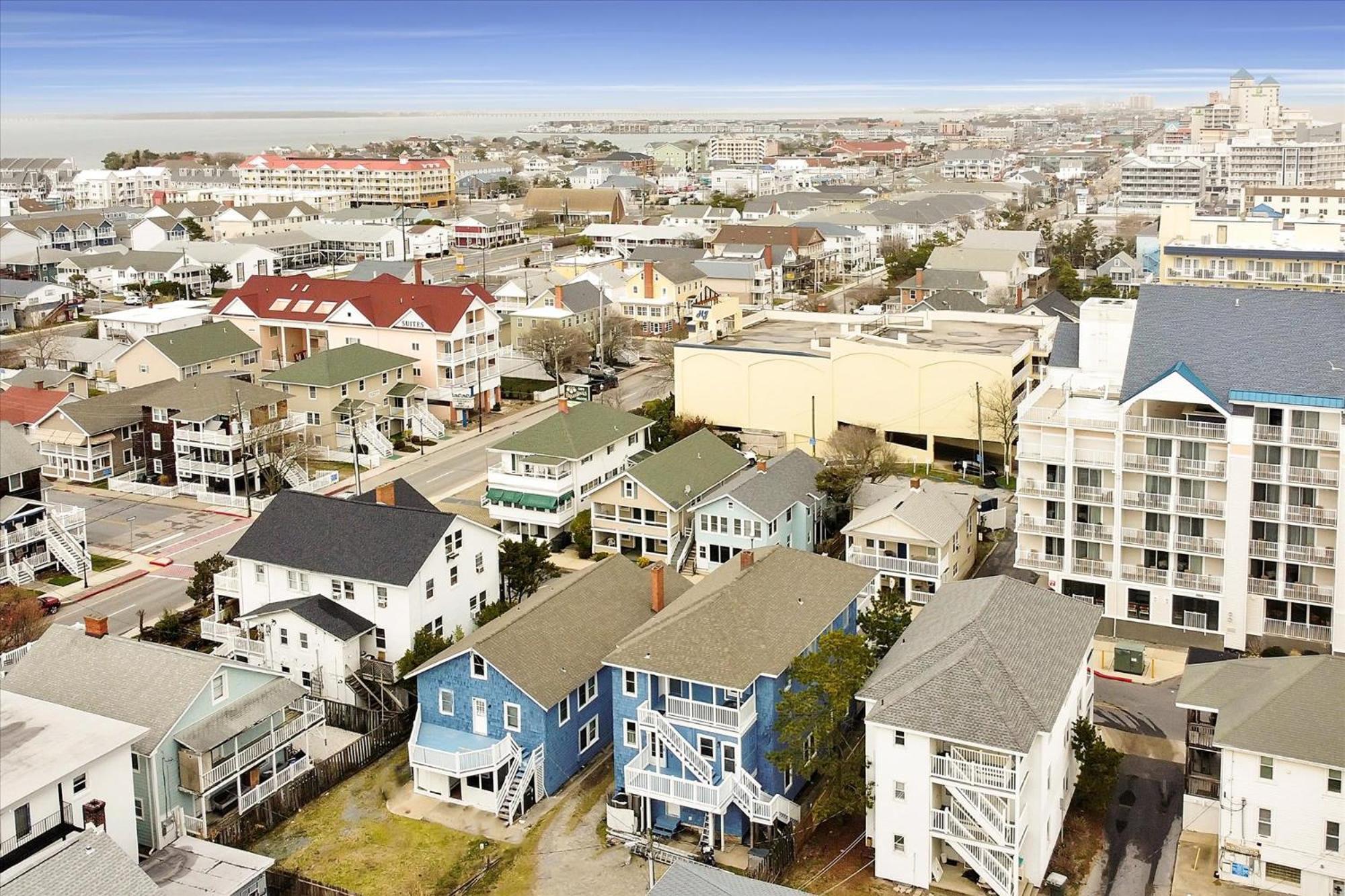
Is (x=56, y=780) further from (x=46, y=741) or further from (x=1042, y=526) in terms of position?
(x=1042, y=526)

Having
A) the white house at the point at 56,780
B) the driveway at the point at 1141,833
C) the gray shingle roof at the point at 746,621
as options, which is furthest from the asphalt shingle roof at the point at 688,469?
the white house at the point at 56,780

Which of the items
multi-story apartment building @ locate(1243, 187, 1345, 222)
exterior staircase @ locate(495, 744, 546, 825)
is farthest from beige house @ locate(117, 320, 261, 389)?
multi-story apartment building @ locate(1243, 187, 1345, 222)

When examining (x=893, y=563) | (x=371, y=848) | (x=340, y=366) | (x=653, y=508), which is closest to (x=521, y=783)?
(x=371, y=848)

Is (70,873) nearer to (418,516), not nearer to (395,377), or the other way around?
(418,516)

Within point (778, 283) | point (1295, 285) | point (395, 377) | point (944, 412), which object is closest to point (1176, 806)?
point (944, 412)

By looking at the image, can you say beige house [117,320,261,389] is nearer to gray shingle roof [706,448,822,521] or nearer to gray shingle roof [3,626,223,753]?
gray shingle roof [706,448,822,521]
